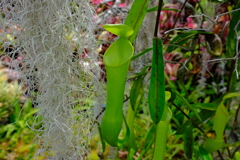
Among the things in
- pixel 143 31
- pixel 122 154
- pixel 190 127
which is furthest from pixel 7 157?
pixel 190 127

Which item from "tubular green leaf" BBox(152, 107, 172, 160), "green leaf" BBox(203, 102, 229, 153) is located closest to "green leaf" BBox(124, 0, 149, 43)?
"tubular green leaf" BBox(152, 107, 172, 160)

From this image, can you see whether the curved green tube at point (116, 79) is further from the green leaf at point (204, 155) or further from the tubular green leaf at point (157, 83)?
the green leaf at point (204, 155)

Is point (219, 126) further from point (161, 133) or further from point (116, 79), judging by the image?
point (116, 79)

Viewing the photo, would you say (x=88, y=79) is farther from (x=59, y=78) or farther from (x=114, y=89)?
(x=114, y=89)

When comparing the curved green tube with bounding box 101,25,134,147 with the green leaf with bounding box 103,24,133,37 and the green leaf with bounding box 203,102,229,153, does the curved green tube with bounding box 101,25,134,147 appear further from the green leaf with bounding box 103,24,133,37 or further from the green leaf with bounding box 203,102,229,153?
the green leaf with bounding box 203,102,229,153

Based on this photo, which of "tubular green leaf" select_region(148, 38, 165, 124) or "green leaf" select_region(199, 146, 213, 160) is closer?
"tubular green leaf" select_region(148, 38, 165, 124)

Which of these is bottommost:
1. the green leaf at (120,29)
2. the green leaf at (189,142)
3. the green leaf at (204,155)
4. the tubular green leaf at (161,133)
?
the green leaf at (204,155)

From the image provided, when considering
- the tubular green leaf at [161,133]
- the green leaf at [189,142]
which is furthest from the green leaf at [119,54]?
the green leaf at [189,142]

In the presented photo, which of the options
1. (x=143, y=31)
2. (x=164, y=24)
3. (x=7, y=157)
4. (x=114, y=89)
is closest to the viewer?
(x=114, y=89)
